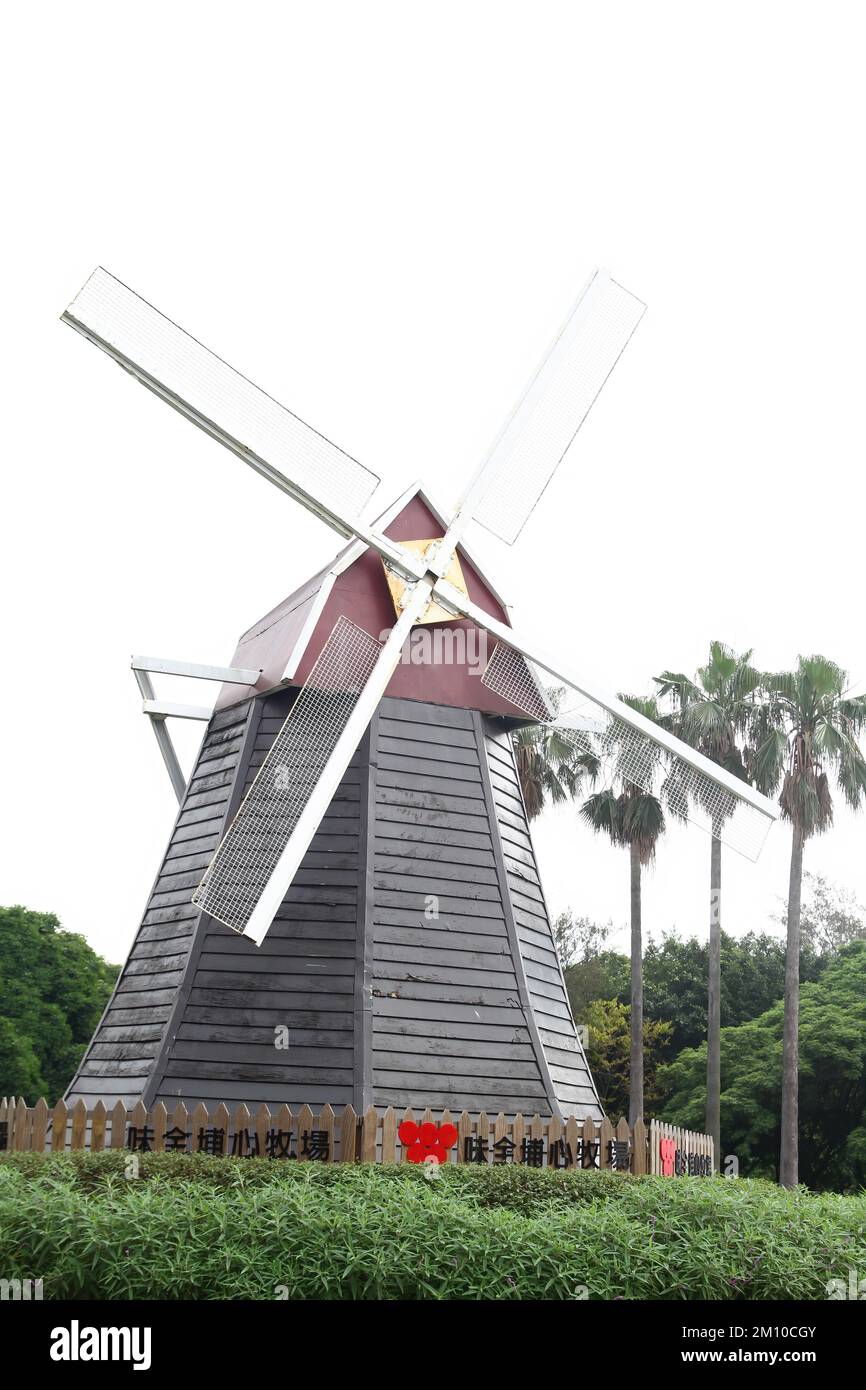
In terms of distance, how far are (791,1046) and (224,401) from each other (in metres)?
16.8

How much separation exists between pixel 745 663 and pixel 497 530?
14624 millimetres

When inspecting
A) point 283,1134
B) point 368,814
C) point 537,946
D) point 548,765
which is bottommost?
point 283,1134

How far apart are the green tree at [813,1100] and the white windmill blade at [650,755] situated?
15090 millimetres

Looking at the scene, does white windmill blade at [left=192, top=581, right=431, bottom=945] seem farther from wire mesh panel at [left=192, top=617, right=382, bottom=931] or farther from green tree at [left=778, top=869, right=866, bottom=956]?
green tree at [left=778, top=869, right=866, bottom=956]

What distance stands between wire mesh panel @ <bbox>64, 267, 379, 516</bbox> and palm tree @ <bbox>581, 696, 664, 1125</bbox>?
1504cm

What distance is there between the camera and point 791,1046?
23812 mm

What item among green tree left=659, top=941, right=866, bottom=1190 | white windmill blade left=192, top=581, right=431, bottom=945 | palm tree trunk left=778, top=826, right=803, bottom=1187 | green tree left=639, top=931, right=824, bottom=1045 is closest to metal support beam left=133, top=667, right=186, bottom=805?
white windmill blade left=192, top=581, right=431, bottom=945

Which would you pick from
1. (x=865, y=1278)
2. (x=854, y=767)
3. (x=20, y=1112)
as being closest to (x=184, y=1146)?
(x=20, y=1112)

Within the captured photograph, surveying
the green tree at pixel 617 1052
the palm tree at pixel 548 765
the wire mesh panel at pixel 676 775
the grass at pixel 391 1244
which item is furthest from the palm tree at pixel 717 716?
the grass at pixel 391 1244

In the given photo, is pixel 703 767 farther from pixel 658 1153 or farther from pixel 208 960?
pixel 208 960

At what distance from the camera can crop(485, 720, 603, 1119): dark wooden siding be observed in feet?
38.0

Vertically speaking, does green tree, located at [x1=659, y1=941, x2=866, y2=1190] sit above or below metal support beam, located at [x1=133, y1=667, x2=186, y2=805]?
below

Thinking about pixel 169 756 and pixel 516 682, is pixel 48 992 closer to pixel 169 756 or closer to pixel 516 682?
pixel 169 756

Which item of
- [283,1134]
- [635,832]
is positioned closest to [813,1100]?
[635,832]
